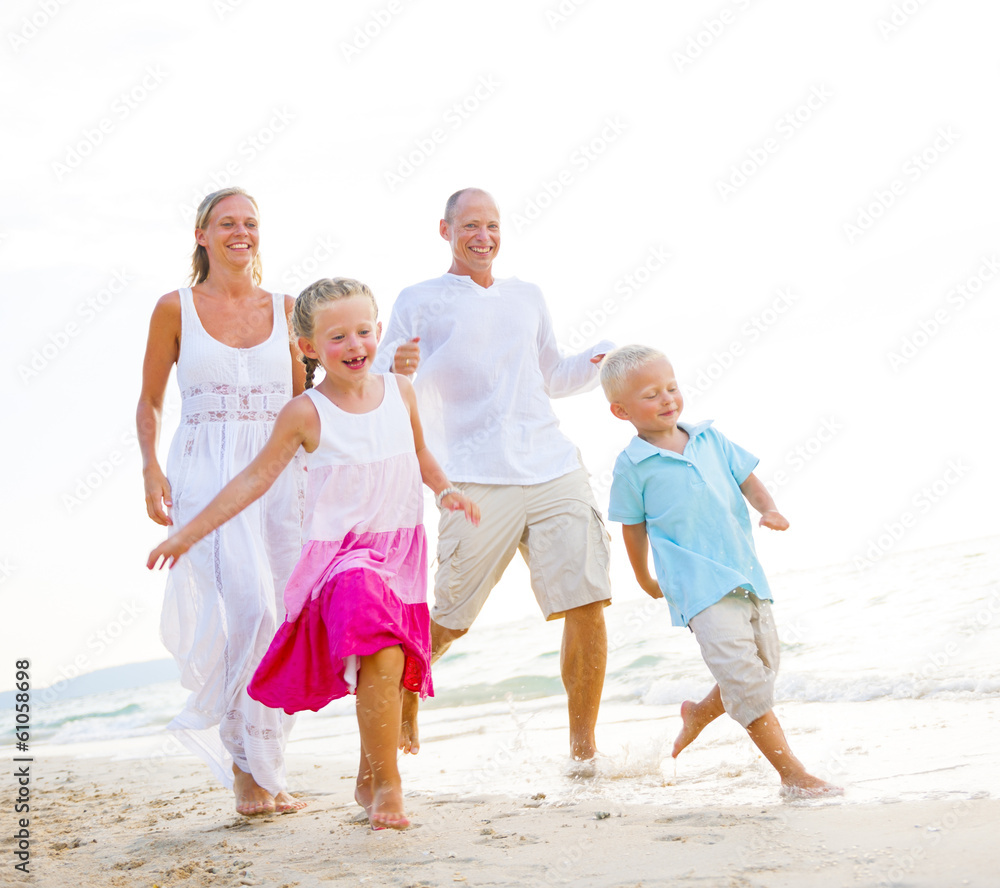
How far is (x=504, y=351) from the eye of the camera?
4.19m

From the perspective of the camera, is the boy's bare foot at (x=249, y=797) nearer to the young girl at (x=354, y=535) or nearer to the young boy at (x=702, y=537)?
the young girl at (x=354, y=535)

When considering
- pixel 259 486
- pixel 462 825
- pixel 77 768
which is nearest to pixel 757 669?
pixel 462 825

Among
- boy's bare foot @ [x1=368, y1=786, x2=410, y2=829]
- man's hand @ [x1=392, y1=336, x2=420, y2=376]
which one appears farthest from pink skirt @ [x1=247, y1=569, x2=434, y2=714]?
man's hand @ [x1=392, y1=336, x2=420, y2=376]

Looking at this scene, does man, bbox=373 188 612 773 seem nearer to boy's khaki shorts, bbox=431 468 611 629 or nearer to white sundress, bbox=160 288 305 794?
boy's khaki shorts, bbox=431 468 611 629

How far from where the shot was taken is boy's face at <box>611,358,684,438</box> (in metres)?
3.44

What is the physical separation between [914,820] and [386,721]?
1499mm

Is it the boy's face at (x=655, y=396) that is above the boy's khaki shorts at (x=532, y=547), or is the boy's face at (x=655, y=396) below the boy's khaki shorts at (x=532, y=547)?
above

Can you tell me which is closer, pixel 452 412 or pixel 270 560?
pixel 270 560

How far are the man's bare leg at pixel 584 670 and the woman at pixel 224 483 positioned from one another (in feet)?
3.61

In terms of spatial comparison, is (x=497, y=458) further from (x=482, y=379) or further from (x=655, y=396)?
(x=655, y=396)

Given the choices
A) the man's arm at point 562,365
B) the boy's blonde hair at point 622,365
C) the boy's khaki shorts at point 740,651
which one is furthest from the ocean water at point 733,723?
the man's arm at point 562,365

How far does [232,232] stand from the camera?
385 centimetres

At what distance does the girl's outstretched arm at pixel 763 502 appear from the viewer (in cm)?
329

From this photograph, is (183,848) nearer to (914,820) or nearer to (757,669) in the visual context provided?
(757,669)
